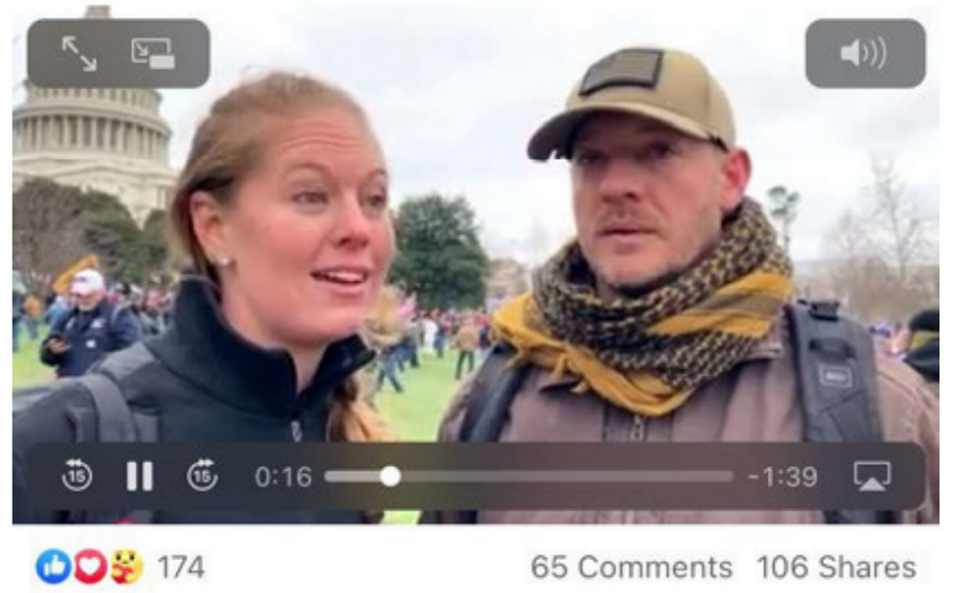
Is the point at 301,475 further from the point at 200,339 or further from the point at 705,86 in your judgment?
the point at 705,86

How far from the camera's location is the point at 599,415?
1491 mm

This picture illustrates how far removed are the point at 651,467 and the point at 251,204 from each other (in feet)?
2.36

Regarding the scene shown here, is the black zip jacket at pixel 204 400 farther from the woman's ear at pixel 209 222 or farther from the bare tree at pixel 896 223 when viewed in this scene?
the bare tree at pixel 896 223

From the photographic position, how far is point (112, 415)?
4.87ft

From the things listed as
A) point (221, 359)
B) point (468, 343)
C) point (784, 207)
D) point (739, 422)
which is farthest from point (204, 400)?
point (784, 207)

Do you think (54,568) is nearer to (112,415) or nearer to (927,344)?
(112,415)

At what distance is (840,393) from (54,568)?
1219mm

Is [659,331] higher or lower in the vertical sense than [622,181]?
lower

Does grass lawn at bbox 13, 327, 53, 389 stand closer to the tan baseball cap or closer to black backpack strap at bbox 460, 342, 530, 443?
black backpack strap at bbox 460, 342, 530, 443

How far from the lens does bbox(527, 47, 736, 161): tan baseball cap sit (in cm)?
145

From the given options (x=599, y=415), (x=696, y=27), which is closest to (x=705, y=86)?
(x=696, y=27)

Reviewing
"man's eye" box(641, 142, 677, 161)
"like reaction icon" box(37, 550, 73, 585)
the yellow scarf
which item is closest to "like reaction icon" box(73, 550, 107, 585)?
"like reaction icon" box(37, 550, 73, 585)

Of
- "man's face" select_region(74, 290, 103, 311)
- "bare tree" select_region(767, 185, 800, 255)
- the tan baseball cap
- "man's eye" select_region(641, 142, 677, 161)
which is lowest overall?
"man's face" select_region(74, 290, 103, 311)

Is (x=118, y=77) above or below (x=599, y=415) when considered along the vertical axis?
above
